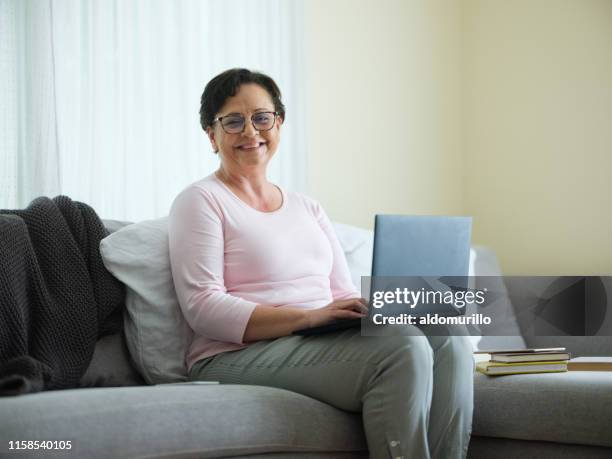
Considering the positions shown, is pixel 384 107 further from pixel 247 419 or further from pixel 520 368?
pixel 247 419

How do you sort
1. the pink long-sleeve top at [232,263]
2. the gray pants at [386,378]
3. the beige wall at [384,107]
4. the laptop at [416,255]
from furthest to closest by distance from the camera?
the beige wall at [384,107]
the pink long-sleeve top at [232,263]
the laptop at [416,255]
the gray pants at [386,378]

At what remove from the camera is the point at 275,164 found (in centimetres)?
333

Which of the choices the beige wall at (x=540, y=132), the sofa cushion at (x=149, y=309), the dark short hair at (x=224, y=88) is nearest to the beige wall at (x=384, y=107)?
the beige wall at (x=540, y=132)

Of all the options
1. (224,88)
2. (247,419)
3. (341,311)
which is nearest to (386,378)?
(341,311)

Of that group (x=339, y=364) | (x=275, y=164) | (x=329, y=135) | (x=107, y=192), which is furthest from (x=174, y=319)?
(x=329, y=135)

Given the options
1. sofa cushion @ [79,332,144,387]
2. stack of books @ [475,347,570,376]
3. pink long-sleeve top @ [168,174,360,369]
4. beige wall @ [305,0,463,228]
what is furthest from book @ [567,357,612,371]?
beige wall @ [305,0,463,228]

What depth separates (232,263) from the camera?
Answer: 2.15 metres

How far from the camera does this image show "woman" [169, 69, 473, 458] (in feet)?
5.96

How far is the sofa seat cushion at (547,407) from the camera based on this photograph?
192 cm

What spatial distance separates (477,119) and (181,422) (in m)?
2.83

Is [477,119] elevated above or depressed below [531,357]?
above

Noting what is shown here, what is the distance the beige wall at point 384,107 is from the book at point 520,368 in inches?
59.8

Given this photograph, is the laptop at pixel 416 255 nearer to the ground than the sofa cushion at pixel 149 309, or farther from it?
farther from it

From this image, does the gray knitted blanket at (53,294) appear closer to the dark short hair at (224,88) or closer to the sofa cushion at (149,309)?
the sofa cushion at (149,309)
